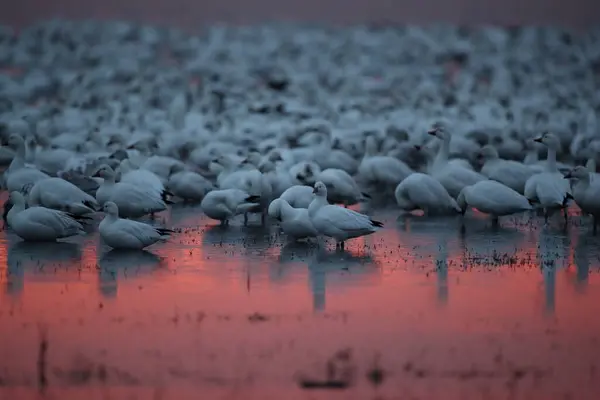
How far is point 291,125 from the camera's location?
2516 cm

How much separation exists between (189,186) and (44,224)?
376 cm

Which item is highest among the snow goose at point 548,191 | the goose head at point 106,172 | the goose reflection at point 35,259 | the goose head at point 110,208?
the goose head at point 106,172

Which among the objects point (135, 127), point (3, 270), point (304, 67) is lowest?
point (3, 270)

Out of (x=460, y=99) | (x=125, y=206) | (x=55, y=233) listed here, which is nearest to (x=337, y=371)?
(x=55, y=233)

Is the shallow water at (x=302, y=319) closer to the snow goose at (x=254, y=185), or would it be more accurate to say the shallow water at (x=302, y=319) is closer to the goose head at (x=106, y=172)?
the goose head at (x=106, y=172)

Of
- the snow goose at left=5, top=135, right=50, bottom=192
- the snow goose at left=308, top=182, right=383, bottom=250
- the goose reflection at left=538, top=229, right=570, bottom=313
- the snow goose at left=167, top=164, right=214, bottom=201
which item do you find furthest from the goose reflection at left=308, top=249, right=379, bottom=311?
the snow goose at left=5, top=135, right=50, bottom=192

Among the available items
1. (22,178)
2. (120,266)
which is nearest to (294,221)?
(120,266)

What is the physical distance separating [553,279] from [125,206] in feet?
16.5

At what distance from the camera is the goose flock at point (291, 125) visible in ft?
46.3

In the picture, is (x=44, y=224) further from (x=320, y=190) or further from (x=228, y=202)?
(x=320, y=190)

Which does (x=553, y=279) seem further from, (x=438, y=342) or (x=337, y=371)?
(x=337, y=371)

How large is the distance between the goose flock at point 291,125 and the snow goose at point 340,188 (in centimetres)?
3

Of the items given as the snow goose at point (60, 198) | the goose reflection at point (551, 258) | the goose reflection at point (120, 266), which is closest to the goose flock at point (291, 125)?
the snow goose at point (60, 198)

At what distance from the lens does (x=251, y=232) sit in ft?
45.5
